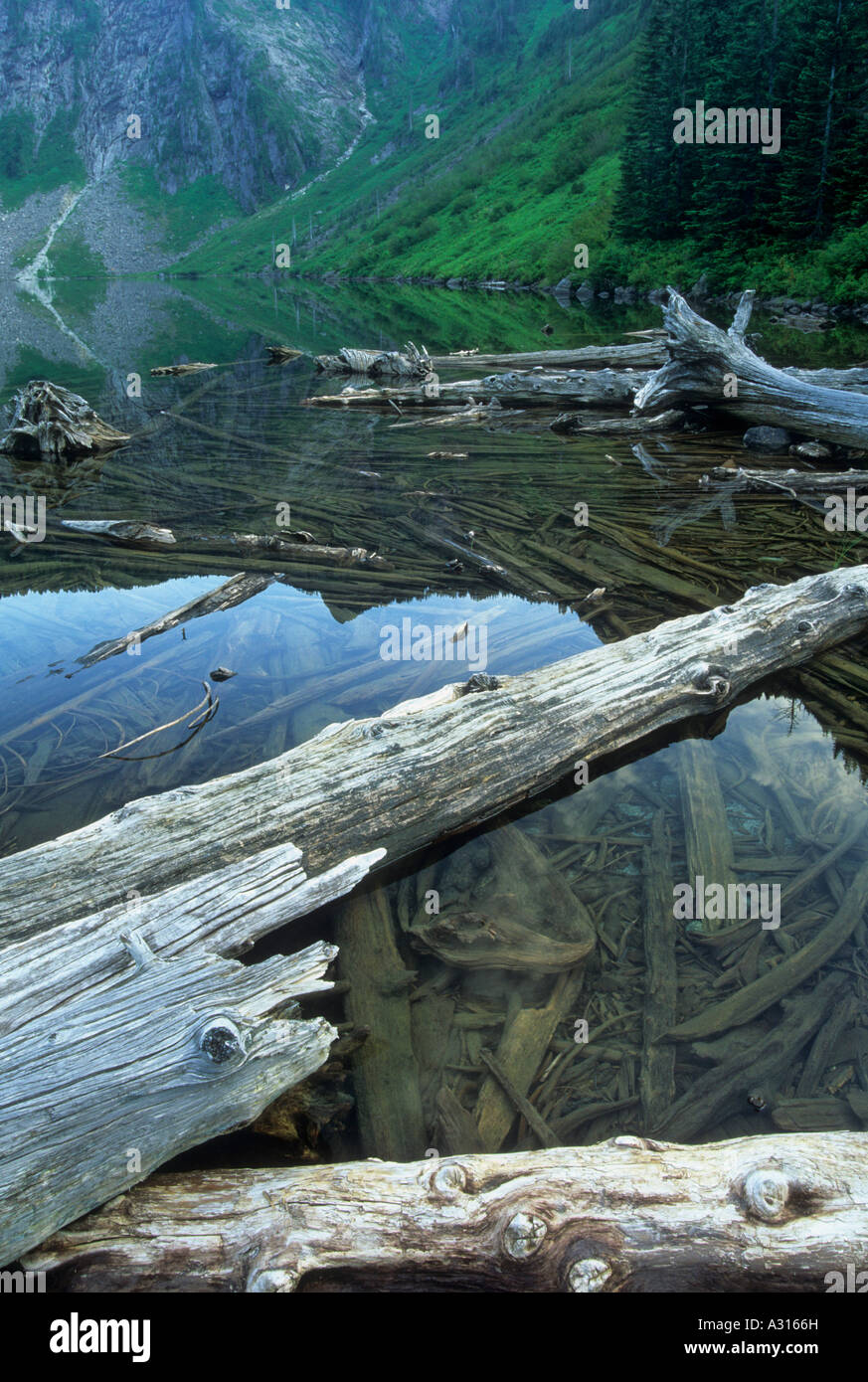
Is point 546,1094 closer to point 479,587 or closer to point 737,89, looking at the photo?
point 479,587

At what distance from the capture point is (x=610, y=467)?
12.4 m

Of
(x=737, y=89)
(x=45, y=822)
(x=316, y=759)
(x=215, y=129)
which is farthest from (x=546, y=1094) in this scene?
(x=215, y=129)

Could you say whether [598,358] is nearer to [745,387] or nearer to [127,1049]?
[745,387]

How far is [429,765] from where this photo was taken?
443 cm

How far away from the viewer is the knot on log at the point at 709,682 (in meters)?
5.45

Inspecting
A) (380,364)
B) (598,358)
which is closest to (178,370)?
(380,364)

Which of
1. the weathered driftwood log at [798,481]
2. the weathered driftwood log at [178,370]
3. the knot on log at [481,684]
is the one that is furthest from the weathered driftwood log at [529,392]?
the knot on log at [481,684]

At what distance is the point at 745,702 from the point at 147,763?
4.47m

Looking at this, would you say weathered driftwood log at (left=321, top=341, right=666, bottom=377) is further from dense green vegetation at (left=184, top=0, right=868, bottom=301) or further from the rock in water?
dense green vegetation at (left=184, top=0, right=868, bottom=301)

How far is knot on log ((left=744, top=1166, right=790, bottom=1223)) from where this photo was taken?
92.2 inches

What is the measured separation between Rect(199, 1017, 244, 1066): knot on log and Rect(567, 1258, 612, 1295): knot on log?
4.12ft

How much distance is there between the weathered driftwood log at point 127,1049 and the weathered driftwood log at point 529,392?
15.1 metres

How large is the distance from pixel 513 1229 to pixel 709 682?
12.9 ft

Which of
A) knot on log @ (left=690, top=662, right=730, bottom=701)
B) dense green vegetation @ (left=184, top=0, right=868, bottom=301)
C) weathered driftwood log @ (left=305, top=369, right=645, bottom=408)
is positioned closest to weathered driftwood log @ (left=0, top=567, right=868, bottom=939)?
knot on log @ (left=690, top=662, right=730, bottom=701)
